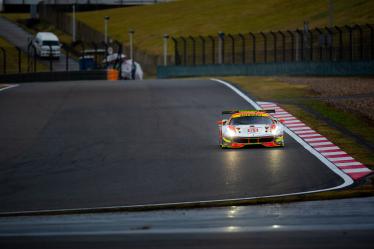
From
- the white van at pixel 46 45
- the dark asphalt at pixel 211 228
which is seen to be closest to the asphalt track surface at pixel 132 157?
the dark asphalt at pixel 211 228

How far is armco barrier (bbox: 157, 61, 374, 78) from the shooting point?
5881cm

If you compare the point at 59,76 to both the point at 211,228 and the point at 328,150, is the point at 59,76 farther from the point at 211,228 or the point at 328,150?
the point at 211,228

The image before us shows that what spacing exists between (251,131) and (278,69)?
37.9m

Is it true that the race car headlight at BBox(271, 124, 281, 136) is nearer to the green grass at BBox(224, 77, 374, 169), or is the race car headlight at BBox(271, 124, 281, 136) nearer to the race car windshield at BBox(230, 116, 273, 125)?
the race car windshield at BBox(230, 116, 273, 125)

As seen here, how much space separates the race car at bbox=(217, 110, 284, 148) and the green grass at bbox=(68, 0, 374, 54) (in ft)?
193

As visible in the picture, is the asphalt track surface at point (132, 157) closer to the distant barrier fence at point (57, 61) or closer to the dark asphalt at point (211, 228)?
the dark asphalt at point (211, 228)

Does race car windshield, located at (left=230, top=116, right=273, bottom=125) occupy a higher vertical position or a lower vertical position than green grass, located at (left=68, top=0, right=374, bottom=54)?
lower

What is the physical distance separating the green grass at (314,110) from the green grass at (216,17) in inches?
1503

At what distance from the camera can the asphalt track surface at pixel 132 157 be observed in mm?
21422

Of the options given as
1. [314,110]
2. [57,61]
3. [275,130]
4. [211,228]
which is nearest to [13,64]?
[57,61]

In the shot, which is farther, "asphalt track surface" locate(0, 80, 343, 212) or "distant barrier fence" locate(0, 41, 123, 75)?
"distant barrier fence" locate(0, 41, 123, 75)

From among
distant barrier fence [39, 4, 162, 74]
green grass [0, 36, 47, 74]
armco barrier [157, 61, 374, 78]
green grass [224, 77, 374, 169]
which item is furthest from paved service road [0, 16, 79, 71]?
green grass [224, 77, 374, 169]

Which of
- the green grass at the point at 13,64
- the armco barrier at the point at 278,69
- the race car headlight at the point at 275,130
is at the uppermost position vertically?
the green grass at the point at 13,64

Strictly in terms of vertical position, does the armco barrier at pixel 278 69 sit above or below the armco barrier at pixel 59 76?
above
